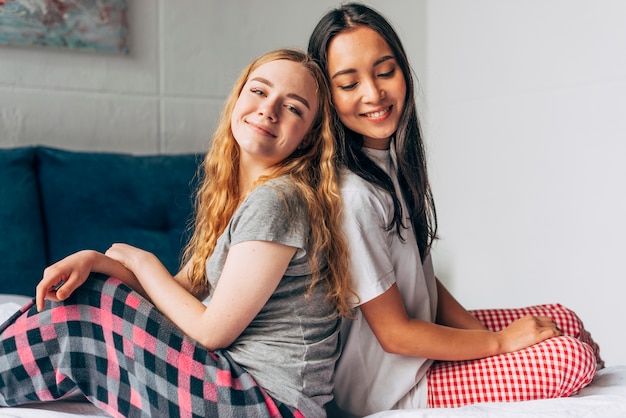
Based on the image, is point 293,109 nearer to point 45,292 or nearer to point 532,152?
point 45,292

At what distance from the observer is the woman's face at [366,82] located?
1532 millimetres

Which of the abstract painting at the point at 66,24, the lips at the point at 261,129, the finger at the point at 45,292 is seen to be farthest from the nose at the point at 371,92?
the abstract painting at the point at 66,24

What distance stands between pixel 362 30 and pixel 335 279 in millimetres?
517

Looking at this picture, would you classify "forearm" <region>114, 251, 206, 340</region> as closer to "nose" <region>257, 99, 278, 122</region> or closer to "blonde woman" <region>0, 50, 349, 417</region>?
"blonde woman" <region>0, 50, 349, 417</region>

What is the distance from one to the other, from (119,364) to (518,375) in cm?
73

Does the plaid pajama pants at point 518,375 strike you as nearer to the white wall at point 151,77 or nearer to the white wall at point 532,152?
the white wall at point 532,152

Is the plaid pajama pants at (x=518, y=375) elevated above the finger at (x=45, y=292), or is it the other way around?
the finger at (x=45, y=292)


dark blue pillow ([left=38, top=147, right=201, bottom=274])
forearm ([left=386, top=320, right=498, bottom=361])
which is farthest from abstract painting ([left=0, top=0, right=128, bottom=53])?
forearm ([left=386, top=320, right=498, bottom=361])

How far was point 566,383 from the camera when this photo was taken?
1.42 m

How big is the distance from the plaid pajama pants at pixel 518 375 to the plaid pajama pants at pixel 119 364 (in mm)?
330

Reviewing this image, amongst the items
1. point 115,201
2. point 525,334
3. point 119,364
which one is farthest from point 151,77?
point 525,334

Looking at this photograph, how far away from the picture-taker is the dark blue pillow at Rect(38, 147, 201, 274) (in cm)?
246

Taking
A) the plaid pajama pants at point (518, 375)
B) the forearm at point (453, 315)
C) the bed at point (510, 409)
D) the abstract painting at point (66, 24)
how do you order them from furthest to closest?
the abstract painting at point (66, 24)
the forearm at point (453, 315)
the plaid pajama pants at point (518, 375)
the bed at point (510, 409)

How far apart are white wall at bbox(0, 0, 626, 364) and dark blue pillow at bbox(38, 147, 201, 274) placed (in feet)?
0.99
